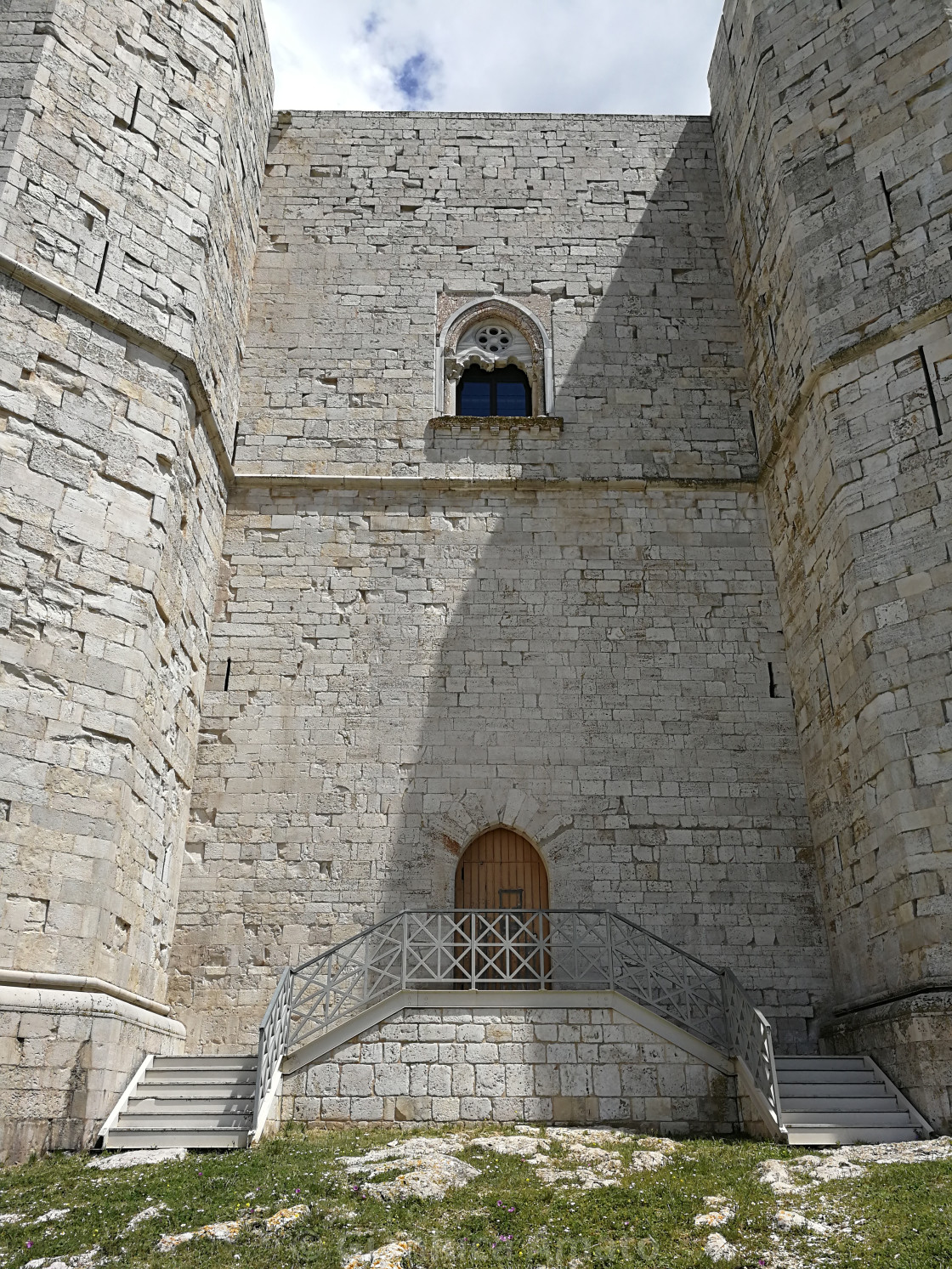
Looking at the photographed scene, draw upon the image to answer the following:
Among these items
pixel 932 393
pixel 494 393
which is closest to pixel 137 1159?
pixel 932 393

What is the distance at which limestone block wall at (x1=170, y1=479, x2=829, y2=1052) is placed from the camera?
929 cm

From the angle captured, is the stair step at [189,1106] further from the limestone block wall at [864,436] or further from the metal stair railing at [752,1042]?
the limestone block wall at [864,436]

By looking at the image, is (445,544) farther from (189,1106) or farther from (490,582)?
(189,1106)

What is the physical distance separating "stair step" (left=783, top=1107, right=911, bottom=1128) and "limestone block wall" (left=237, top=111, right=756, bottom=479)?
683 cm

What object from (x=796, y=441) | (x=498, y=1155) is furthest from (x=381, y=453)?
(x=498, y=1155)

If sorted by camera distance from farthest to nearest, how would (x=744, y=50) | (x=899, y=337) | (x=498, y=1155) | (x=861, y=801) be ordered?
(x=744, y=50)
(x=899, y=337)
(x=861, y=801)
(x=498, y=1155)

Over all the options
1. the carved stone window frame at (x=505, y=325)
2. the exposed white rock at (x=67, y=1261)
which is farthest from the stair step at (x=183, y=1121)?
the carved stone window frame at (x=505, y=325)

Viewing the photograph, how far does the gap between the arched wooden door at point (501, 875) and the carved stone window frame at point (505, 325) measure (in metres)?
5.09

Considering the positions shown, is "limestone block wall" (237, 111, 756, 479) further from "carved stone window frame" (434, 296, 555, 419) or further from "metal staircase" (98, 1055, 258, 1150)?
"metal staircase" (98, 1055, 258, 1150)

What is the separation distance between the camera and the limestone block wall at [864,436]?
793 centimetres

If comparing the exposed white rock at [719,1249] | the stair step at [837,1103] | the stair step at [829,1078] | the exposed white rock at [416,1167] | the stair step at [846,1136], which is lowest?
the exposed white rock at [719,1249]

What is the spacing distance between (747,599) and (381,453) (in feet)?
14.7

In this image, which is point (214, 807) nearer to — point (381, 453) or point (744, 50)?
point (381, 453)

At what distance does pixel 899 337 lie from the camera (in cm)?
913
